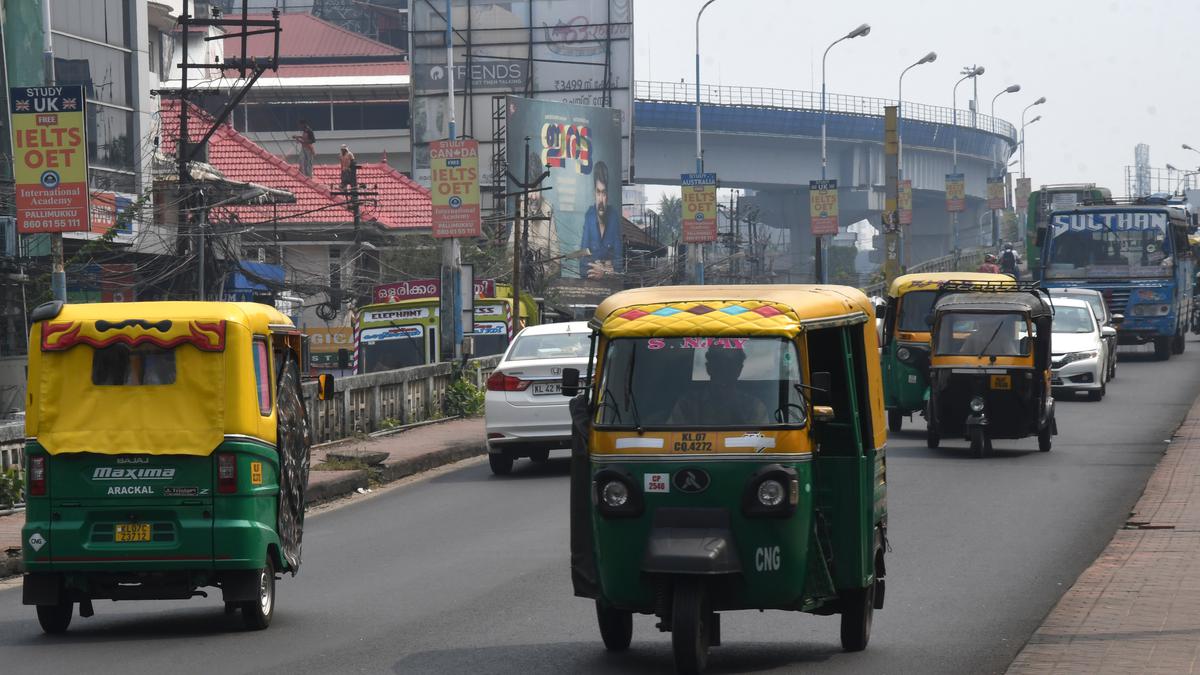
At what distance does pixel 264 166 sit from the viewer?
59438 millimetres

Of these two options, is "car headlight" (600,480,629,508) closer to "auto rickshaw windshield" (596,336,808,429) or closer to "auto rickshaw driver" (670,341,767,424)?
"auto rickshaw windshield" (596,336,808,429)

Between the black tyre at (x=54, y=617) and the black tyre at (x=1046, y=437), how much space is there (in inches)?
519

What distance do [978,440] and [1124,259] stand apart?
64.3 ft

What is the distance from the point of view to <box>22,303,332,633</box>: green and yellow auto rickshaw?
9.73 m

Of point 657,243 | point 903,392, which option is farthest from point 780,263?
point 903,392

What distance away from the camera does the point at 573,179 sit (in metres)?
69.8

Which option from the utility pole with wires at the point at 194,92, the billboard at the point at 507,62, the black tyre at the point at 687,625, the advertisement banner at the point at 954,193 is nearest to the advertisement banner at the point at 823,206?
the utility pole with wires at the point at 194,92

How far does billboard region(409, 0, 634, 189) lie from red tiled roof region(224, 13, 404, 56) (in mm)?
34858

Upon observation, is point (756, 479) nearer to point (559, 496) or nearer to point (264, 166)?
point (559, 496)

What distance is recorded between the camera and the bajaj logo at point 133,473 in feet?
32.1

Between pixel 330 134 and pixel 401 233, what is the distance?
33.4 m

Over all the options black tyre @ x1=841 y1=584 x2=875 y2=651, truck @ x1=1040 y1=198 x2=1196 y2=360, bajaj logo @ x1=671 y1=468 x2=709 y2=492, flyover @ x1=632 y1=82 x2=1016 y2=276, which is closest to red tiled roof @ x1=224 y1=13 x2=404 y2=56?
flyover @ x1=632 y1=82 x2=1016 y2=276

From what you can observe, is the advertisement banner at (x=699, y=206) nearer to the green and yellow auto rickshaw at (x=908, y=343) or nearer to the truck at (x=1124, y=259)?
the truck at (x=1124, y=259)

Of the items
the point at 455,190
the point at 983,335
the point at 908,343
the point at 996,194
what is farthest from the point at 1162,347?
the point at 996,194
